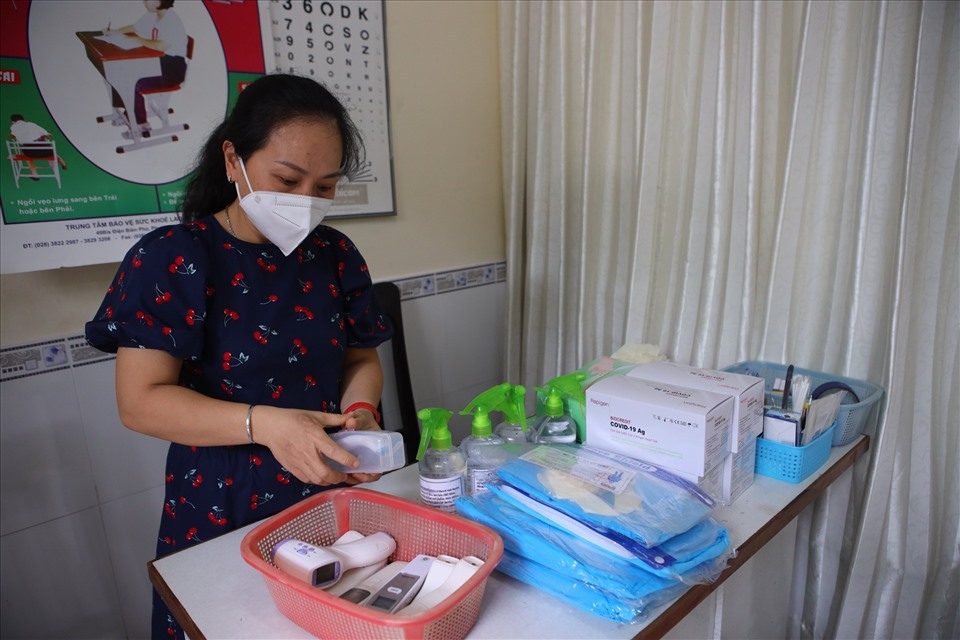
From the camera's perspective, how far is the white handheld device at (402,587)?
754 mm

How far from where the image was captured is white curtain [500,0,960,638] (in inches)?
51.9

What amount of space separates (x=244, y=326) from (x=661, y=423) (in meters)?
0.73

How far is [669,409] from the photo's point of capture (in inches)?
39.5

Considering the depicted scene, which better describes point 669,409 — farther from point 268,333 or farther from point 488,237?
point 488,237

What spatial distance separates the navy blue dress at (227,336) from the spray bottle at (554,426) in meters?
0.42

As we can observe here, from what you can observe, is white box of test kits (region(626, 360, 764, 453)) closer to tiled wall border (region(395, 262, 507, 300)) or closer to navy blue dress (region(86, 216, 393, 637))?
navy blue dress (region(86, 216, 393, 637))

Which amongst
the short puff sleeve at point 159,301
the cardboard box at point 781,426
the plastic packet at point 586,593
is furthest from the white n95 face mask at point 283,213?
the cardboard box at point 781,426

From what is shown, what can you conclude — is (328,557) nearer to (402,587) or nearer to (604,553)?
(402,587)

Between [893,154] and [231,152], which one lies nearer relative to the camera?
[231,152]

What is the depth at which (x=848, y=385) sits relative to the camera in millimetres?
1393

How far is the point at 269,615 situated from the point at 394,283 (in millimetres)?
1278

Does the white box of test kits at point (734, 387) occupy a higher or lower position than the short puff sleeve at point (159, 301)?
lower

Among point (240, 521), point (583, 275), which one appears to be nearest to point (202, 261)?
point (240, 521)

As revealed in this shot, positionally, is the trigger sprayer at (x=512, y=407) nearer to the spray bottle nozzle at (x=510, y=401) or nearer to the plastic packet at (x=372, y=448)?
the spray bottle nozzle at (x=510, y=401)
